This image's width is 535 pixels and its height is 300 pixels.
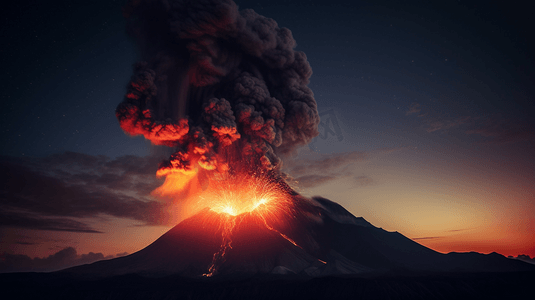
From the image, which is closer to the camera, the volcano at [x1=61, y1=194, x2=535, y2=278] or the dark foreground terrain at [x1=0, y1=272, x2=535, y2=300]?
the dark foreground terrain at [x1=0, y1=272, x2=535, y2=300]

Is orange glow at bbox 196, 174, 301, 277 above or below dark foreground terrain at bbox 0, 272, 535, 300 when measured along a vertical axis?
above

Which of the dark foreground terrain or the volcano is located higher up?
the volcano

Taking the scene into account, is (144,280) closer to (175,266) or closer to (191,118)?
(175,266)

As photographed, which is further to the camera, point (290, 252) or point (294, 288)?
point (290, 252)

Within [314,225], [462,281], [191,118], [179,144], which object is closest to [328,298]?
[462,281]

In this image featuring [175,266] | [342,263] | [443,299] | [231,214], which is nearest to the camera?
[443,299]
